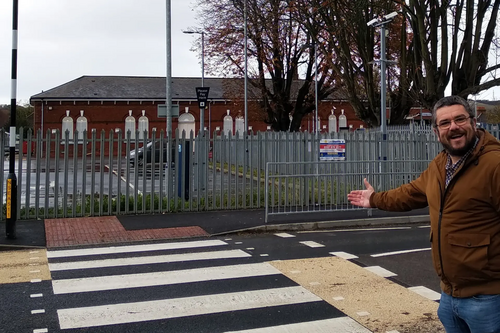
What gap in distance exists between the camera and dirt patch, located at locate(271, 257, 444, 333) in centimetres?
462

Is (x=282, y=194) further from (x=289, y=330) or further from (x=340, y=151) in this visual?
(x=289, y=330)

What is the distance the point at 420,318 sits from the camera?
4.75 metres

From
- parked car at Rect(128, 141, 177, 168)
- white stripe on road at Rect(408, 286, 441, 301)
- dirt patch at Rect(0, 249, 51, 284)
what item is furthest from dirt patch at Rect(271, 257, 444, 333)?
parked car at Rect(128, 141, 177, 168)

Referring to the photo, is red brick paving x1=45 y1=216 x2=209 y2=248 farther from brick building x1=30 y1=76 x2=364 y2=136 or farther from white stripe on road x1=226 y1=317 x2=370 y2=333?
brick building x1=30 y1=76 x2=364 y2=136

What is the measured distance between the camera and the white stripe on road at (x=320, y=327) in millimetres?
4428

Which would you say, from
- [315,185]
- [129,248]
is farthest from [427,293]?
[315,185]

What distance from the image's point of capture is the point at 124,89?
4712 centimetres

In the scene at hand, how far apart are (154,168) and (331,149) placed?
15.4 feet

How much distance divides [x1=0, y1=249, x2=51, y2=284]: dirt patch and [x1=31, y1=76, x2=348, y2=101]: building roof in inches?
1376

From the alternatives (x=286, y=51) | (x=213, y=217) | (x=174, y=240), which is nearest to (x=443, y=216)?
(x=174, y=240)

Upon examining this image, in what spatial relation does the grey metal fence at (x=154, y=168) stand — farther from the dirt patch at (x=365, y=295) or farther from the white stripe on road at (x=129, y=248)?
the dirt patch at (x=365, y=295)

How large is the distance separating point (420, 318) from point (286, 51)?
79.4 feet

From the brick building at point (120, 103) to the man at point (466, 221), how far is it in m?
38.7

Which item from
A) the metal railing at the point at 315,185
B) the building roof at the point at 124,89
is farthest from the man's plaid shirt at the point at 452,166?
the building roof at the point at 124,89
